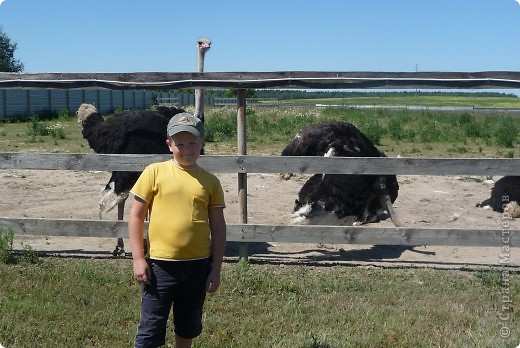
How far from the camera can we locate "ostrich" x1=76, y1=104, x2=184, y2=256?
689cm

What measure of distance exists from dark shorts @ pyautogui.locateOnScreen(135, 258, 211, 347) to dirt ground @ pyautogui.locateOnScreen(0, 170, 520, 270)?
9.67ft

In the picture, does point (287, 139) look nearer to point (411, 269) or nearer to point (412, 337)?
point (411, 269)

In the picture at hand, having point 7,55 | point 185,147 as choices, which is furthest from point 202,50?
point 7,55

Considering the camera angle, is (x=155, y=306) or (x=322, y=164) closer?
(x=155, y=306)

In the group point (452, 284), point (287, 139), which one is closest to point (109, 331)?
A: point (452, 284)

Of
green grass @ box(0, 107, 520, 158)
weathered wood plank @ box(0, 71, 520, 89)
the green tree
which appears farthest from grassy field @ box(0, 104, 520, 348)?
the green tree

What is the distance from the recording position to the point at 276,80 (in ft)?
21.0

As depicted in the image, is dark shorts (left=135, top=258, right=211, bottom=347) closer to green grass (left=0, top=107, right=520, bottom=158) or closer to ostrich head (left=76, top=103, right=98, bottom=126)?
ostrich head (left=76, top=103, right=98, bottom=126)

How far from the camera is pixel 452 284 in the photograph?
5816 millimetres

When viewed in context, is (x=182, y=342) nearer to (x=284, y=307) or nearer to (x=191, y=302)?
(x=191, y=302)

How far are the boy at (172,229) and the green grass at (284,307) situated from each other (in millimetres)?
793

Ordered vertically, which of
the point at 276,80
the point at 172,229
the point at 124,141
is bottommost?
the point at 172,229

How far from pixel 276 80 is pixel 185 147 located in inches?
115

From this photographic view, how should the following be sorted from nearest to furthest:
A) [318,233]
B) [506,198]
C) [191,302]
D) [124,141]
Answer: [191,302], [318,233], [124,141], [506,198]
